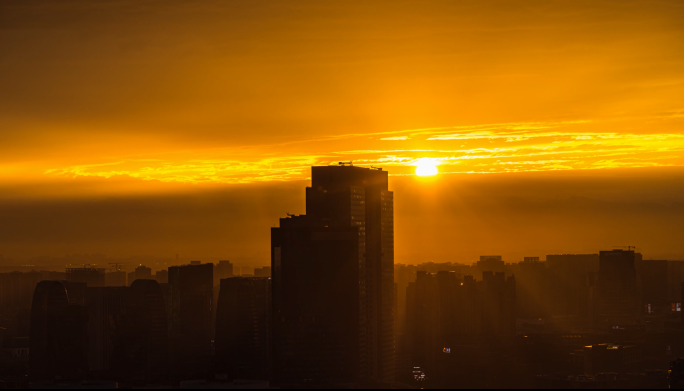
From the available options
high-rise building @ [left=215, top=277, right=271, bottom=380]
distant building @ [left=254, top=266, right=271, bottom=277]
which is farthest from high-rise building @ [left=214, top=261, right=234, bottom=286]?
high-rise building @ [left=215, top=277, right=271, bottom=380]

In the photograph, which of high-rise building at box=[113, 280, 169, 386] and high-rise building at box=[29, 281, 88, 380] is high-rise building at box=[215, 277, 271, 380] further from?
high-rise building at box=[29, 281, 88, 380]

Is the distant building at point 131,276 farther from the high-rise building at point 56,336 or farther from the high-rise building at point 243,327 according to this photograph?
the high-rise building at point 243,327

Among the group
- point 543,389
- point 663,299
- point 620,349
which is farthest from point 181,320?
point 663,299

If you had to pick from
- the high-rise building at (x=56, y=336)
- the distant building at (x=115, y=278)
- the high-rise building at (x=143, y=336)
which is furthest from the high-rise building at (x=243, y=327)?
the distant building at (x=115, y=278)

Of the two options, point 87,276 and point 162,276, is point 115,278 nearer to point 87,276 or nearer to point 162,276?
point 87,276

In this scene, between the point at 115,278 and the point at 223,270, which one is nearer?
the point at 223,270

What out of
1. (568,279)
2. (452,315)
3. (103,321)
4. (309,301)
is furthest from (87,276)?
(568,279)
